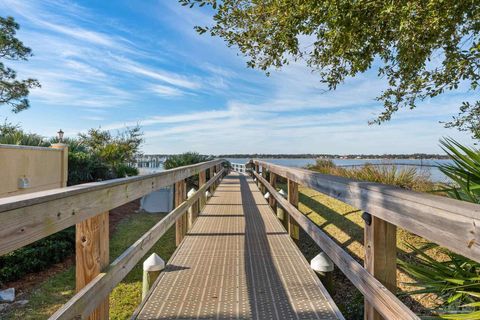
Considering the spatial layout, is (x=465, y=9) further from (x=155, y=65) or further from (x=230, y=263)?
(x=155, y=65)

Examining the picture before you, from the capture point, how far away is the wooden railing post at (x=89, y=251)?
5.40ft

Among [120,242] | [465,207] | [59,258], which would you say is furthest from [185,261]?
[120,242]

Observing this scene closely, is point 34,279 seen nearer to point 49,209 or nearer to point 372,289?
point 49,209

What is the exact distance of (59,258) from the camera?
594 centimetres

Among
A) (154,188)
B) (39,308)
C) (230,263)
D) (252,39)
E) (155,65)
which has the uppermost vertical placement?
(155,65)

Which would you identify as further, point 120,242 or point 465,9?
point 120,242

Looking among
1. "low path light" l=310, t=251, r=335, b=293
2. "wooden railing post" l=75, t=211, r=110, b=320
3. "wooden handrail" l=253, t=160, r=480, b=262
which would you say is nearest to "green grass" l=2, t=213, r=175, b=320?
"low path light" l=310, t=251, r=335, b=293

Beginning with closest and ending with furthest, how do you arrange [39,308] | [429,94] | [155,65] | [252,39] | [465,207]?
[465,207], [39,308], [252,39], [429,94], [155,65]

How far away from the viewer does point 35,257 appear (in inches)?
219

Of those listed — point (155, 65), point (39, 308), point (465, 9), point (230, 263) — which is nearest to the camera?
point (230, 263)

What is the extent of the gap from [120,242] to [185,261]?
4253 millimetres

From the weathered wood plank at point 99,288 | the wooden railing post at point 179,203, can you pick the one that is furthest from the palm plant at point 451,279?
the wooden railing post at point 179,203

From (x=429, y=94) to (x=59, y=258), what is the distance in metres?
7.10

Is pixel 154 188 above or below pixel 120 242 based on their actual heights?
above
